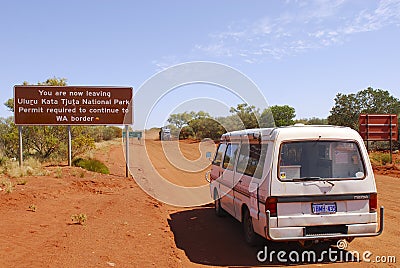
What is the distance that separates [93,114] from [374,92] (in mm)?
30804

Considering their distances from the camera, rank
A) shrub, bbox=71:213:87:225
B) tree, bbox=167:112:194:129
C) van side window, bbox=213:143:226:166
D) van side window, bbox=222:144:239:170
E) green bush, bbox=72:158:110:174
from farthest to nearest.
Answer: tree, bbox=167:112:194:129 → green bush, bbox=72:158:110:174 → van side window, bbox=213:143:226:166 → van side window, bbox=222:144:239:170 → shrub, bbox=71:213:87:225

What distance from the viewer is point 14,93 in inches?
718

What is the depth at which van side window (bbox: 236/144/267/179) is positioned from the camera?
6745 mm

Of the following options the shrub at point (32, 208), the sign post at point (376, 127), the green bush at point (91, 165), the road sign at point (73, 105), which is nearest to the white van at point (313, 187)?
the shrub at point (32, 208)

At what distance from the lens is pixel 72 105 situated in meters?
18.9

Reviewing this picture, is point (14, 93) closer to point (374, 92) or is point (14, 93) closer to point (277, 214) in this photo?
point (277, 214)

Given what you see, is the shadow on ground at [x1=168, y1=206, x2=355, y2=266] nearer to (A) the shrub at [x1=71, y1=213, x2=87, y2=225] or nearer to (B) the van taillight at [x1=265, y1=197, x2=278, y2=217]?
→ (B) the van taillight at [x1=265, y1=197, x2=278, y2=217]

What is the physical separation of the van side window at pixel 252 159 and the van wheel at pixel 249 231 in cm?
81

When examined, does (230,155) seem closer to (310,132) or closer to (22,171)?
(310,132)

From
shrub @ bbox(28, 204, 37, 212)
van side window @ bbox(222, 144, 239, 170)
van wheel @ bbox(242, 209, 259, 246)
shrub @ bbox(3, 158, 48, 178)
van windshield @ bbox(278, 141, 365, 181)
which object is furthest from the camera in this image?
shrub @ bbox(3, 158, 48, 178)

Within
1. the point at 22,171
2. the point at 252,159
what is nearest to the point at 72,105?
the point at 22,171

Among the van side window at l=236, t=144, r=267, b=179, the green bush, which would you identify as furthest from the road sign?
the van side window at l=236, t=144, r=267, b=179

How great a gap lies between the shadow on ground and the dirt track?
0.05 ft

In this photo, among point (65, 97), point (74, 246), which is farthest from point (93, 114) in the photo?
point (74, 246)
